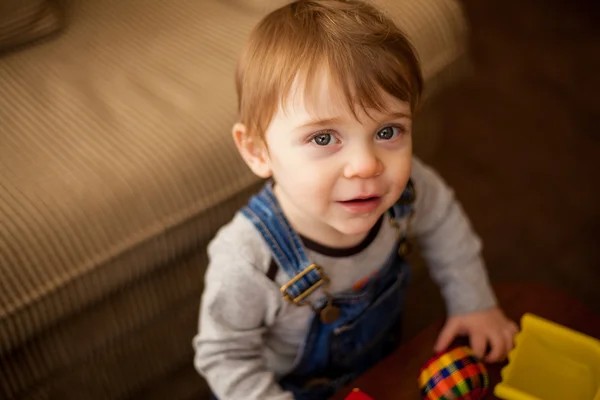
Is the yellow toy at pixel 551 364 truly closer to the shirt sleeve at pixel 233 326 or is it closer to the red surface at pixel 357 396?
the red surface at pixel 357 396

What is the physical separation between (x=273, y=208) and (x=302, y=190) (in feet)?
0.31

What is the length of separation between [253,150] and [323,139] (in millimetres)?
116

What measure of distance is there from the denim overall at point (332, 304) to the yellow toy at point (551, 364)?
0.19 meters

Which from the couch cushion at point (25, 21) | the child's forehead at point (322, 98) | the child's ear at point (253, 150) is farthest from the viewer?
the couch cushion at point (25, 21)

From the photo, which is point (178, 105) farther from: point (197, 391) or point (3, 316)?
point (197, 391)

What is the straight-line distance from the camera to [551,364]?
755 mm

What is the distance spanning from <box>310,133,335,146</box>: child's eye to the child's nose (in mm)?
28

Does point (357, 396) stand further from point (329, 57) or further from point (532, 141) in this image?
point (532, 141)

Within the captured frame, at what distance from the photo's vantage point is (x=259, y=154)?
2.55 feet

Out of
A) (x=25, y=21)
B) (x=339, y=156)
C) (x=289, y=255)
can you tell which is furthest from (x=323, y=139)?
(x=25, y=21)

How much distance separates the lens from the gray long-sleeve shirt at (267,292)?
779mm

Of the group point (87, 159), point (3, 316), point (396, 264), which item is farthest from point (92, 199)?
point (396, 264)

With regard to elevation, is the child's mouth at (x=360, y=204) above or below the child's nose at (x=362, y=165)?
below

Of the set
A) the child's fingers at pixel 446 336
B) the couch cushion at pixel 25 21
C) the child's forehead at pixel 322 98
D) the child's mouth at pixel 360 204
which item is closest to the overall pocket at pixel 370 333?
the child's fingers at pixel 446 336
